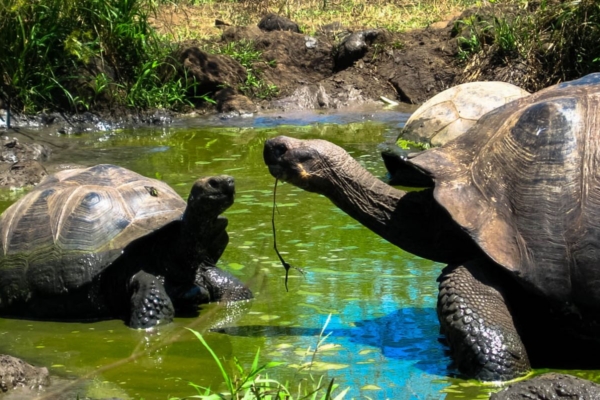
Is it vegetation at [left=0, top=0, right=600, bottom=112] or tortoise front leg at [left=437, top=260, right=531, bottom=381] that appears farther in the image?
vegetation at [left=0, top=0, right=600, bottom=112]

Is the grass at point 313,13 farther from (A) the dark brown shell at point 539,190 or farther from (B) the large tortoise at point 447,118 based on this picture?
(A) the dark brown shell at point 539,190

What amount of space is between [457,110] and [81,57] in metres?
4.97

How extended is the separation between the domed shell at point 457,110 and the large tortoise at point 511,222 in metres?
4.10

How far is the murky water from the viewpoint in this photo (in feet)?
14.5

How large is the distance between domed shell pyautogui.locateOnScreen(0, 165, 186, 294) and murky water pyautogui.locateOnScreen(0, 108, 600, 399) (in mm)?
289

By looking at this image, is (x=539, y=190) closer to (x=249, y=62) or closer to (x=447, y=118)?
(x=447, y=118)

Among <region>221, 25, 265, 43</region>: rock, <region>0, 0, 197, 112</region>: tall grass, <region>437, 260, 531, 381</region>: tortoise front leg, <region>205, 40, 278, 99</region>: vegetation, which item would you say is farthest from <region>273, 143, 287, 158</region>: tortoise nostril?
<region>221, 25, 265, 43</region>: rock

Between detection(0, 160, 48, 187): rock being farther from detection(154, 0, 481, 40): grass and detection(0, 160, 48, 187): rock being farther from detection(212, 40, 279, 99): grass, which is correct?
detection(154, 0, 481, 40): grass

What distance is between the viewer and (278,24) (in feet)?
50.8

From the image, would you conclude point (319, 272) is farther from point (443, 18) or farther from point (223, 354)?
point (443, 18)

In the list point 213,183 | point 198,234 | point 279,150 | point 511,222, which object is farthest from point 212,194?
point 511,222

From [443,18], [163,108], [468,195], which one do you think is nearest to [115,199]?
[468,195]

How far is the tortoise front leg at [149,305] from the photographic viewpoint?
17.4ft

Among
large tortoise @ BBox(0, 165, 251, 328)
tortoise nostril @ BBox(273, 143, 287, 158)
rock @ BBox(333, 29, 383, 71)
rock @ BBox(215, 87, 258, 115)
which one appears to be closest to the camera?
tortoise nostril @ BBox(273, 143, 287, 158)
